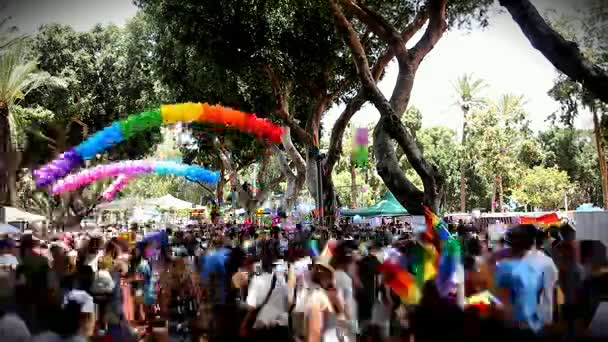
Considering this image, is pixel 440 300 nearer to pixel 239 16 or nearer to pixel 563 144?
pixel 239 16

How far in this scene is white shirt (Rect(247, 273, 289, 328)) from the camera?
284 inches

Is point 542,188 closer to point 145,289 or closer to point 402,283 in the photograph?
point 145,289

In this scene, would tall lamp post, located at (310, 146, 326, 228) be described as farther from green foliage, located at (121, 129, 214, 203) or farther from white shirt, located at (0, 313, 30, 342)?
green foliage, located at (121, 129, 214, 203)

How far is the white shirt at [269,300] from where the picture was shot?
721cm

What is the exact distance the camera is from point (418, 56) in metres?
15.5

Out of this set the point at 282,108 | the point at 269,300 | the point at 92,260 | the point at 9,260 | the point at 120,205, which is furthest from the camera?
the point at 120,205

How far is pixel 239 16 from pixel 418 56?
1004cm

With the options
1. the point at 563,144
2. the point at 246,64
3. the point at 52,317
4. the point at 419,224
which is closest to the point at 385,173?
the point at 419,224

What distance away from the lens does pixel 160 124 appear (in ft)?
83.2

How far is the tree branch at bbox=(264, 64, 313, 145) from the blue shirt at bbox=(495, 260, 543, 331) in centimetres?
1764

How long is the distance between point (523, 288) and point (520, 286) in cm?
4

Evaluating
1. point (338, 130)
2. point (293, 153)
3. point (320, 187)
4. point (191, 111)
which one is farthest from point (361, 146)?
point (191, 111)

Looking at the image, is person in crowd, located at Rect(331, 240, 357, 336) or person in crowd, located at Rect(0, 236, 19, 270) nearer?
person in crowd, located at Rect(331, 240, 357, 336)

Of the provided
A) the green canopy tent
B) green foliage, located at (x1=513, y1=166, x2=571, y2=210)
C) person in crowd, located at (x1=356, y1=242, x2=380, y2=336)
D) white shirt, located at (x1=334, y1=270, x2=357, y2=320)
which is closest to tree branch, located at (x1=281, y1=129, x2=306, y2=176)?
the green canopy tent
